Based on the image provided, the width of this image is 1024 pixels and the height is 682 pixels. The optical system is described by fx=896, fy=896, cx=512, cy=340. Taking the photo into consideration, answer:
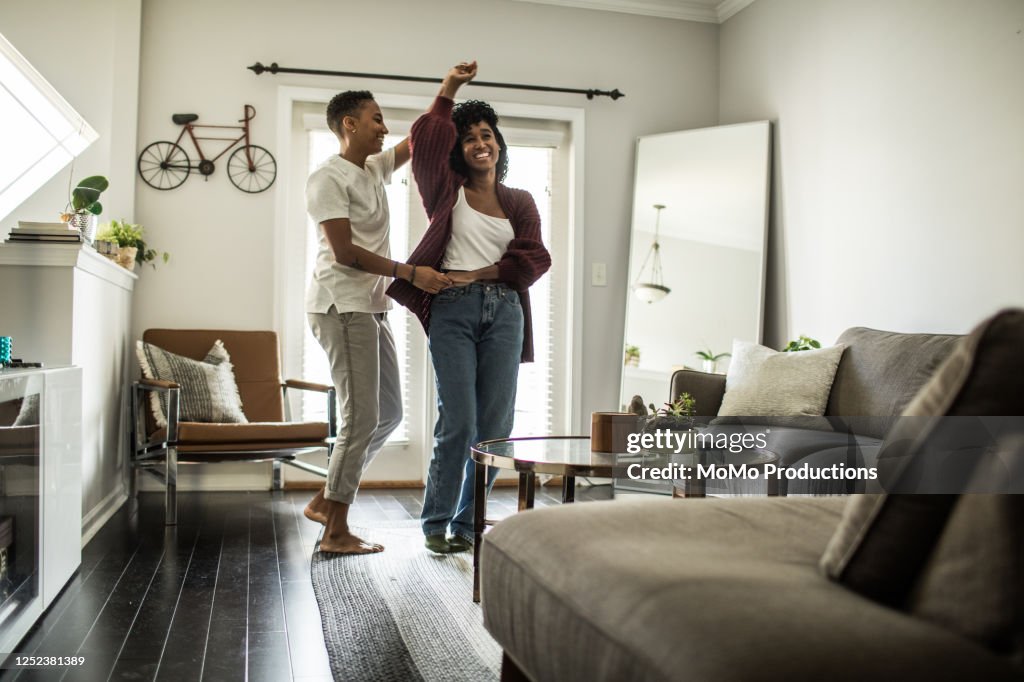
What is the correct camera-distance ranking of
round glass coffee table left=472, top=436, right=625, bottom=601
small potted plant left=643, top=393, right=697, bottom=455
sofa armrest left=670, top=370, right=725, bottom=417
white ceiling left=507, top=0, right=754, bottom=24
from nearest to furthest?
round glass coffee table left=472, top=436, right=625, bottom=601, small potted plant left=643, top=393, right=697, bottom=455, sofa armrest left=670, top=370, right=725, bottom=417, white ceiling left=507, top=0, right=754, bottom=24

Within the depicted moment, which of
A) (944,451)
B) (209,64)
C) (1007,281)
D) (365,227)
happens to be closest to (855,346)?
(1007,281)

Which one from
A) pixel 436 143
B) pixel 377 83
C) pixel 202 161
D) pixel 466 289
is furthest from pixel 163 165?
pixel 466 289

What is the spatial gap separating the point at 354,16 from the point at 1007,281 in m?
3.23

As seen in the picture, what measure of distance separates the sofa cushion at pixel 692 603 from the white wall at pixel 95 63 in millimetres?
3506

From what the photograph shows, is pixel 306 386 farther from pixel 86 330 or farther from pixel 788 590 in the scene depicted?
pixel 788 590

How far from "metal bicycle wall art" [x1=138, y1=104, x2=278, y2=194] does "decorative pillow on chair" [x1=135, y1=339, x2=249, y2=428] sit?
887 millimetres

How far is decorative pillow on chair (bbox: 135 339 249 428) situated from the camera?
3807 millimetres

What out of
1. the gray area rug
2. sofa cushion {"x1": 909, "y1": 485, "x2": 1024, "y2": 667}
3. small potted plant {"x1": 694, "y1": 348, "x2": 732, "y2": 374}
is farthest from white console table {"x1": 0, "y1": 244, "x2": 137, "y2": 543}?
small potted plant {"x1": 694, "y1": 348, "x2": 732, "y2": 374}

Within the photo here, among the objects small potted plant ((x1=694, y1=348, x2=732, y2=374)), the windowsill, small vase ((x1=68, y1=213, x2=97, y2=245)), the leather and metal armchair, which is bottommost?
the leather and metal armchair

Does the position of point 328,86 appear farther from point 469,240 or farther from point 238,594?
point 238,594

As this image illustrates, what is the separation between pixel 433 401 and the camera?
15.1 feet

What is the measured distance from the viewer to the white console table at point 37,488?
1.93m

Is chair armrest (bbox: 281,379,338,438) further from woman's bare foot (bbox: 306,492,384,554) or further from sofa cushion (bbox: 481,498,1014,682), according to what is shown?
Result: sofa cushion (bbox: 481,498,1014,682)

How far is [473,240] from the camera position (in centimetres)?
295
